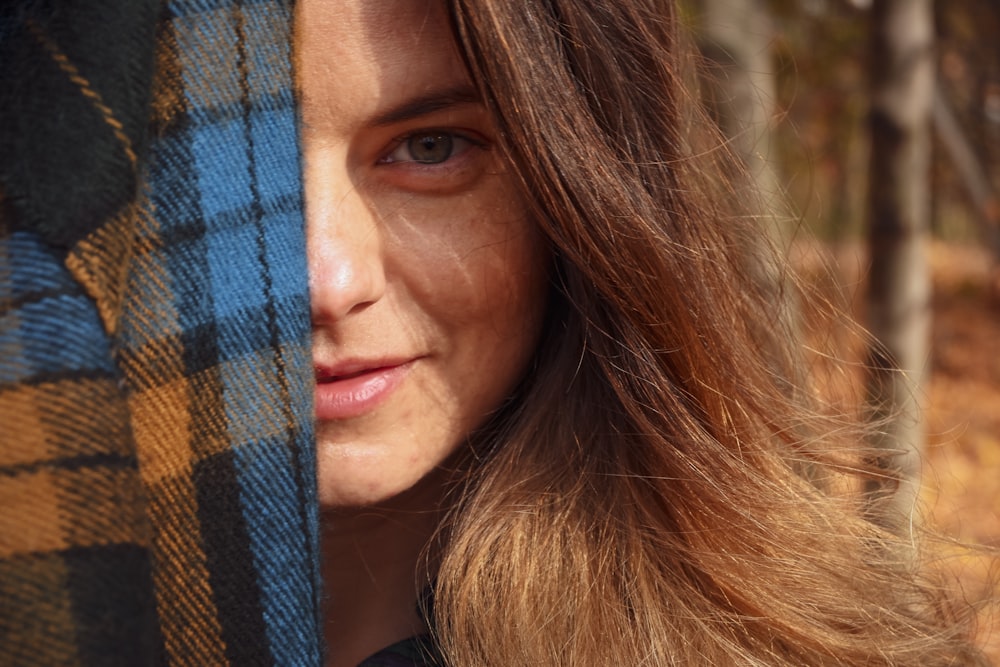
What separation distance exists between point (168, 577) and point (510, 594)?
483 millimetres

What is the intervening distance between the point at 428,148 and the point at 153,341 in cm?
46

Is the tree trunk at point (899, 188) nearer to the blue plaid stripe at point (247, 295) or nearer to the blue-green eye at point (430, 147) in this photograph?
the blue-green eye at point (430, 147)

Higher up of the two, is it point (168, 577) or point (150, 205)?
point (150, 205)

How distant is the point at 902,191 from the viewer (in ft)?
9.32

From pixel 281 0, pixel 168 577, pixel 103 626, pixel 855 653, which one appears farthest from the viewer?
pixel 855 653

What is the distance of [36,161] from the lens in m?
0.78

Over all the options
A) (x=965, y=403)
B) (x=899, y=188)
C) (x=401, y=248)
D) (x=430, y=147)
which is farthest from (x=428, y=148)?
(x=965, y=403)

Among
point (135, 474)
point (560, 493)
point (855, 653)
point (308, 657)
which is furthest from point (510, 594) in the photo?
point (135, 474)

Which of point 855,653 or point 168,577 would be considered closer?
point 168,577

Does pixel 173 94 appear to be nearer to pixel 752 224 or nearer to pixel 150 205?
pixel 150 205

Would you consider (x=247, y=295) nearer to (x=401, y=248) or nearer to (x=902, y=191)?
(x=401, y=248)

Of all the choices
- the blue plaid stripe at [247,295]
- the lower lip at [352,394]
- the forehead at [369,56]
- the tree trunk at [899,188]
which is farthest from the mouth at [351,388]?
the tree trunk at [899,188]

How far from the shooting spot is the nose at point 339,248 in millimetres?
1106

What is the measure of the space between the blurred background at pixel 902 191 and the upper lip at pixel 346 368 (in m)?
0.67
